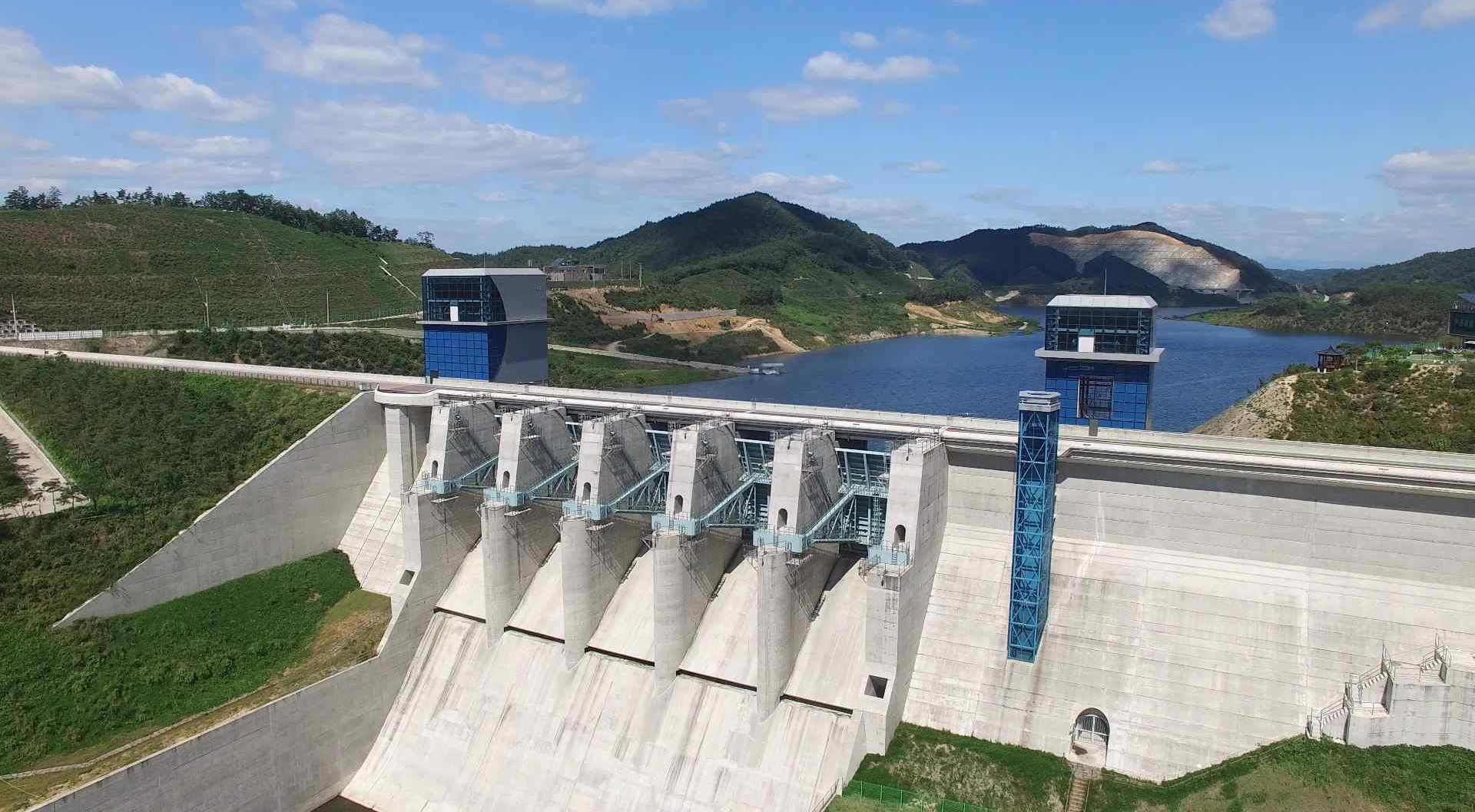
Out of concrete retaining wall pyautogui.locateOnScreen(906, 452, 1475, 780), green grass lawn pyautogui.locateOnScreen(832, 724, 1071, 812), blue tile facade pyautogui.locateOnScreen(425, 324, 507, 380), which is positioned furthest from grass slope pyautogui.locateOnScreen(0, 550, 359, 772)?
concrete retaining wall pyautogui.locateOnScreen(906, 452, 1475, 780)

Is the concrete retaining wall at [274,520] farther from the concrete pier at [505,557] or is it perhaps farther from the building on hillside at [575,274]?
the building on hillside at [575,274]

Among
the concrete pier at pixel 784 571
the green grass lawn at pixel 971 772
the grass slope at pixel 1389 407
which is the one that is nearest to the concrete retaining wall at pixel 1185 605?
the green grass lawn at pixel 971 772

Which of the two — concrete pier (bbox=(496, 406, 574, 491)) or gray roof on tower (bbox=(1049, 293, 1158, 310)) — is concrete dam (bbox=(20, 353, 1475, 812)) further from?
gray roof on tower (bbox=(1049, 293, 1158, 310))

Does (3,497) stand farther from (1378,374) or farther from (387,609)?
(1378,374)

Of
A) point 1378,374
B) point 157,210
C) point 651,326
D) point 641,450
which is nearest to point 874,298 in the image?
point 651,326

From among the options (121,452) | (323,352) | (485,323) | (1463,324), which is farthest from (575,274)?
(121,452)
